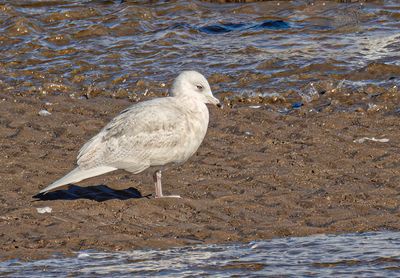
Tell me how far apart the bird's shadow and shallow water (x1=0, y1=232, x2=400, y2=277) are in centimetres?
125

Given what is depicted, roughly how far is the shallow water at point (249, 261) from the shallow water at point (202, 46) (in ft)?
15.0

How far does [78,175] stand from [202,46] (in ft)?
21.8

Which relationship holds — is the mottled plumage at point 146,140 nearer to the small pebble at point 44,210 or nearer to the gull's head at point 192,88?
the gull's head at point 192,88

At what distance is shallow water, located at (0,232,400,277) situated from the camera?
21.4 feet

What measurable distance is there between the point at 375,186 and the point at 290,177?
0.76 metres

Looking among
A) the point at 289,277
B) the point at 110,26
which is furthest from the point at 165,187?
the point at 110,26

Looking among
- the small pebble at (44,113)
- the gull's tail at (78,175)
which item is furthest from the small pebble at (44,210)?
the small pebble at (44,113)

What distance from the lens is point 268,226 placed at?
7543 mm

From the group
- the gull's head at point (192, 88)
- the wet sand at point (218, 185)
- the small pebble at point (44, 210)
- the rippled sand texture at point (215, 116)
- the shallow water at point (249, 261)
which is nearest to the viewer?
the shallow water at point (249, 261)

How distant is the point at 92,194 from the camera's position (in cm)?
832

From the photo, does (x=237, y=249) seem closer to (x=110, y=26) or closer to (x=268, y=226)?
(x=268, y=226)

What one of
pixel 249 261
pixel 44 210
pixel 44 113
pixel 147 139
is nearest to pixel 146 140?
pixel 147 139

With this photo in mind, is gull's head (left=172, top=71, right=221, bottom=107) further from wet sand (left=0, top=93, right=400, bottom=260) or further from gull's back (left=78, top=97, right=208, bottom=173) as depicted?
wet sand (left=0, top=93, right=400, bottom=260)

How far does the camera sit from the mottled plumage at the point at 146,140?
313 inches
